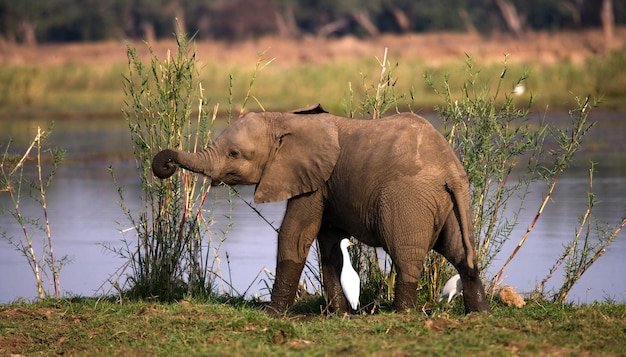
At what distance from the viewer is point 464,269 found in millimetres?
7555

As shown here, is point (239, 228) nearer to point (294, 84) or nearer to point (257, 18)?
point (294, 84)

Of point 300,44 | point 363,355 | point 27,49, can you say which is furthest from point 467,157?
point 27,49

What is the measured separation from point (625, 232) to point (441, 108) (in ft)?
16.2

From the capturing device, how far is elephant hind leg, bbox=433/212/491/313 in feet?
24.7

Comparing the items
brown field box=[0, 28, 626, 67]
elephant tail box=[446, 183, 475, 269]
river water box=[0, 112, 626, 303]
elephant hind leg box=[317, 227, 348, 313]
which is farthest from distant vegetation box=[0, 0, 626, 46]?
elephant tail box=[446, 183, 475, 269]

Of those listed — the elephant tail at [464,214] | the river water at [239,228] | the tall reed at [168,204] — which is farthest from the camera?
the river water at [239,228]

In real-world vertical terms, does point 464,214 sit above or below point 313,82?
below

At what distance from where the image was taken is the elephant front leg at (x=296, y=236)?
311 inches

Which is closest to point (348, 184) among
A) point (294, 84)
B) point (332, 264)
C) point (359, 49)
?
point (332, 264)

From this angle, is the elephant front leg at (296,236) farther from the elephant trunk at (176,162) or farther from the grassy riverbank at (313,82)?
the grassy riverbank at (313,82)

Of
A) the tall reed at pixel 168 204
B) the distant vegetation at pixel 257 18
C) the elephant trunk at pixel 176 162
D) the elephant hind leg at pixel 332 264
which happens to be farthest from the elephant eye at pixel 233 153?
the distant vegetation at pixel 257 18

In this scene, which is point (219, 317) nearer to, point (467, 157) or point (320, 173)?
point (320, 173)

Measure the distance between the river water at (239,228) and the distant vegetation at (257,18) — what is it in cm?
3638

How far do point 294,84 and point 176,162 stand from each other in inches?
887
